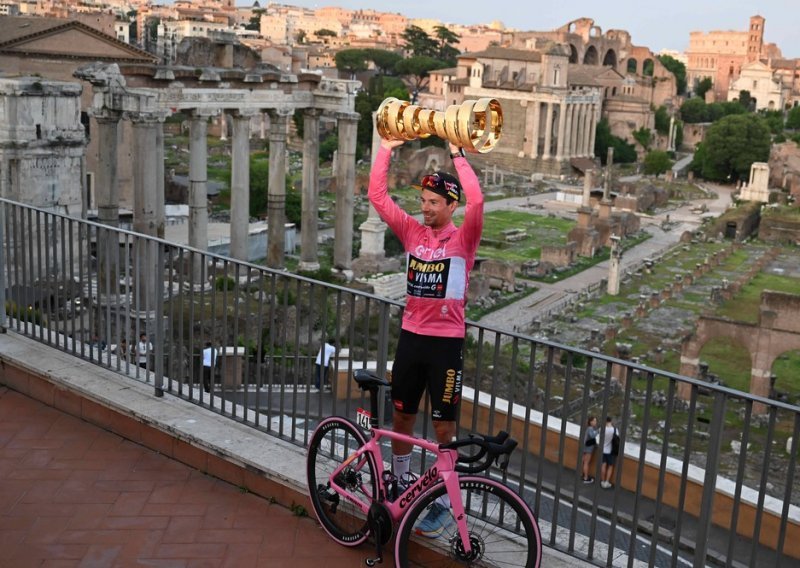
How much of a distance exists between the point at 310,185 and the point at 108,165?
4.92 meters

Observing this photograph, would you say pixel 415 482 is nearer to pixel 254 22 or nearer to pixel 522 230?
pixel 522 230

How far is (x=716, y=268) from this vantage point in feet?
122

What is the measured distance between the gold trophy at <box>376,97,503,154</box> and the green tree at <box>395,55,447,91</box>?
85343 millimetres

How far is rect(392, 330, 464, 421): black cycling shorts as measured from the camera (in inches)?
145

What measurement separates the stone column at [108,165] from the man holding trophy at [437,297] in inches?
502

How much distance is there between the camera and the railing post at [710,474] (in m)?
3.29

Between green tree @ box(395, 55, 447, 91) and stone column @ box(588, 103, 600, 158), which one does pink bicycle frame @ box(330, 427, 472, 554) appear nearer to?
stone column @ box(588, 103, 600, 158)

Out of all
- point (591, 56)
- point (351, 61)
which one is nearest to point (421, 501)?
point (351, 61)

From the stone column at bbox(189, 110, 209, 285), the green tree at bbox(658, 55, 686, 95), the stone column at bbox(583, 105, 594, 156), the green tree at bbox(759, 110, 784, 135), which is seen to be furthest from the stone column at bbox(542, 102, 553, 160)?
the stone column at bbox(189, 110, 209, 285)

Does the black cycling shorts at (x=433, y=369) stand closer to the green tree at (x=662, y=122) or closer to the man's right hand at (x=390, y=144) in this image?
the man's right hand at (x=390, y=144)

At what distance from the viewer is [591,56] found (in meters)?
99.2

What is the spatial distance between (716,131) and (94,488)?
6301 centimetres

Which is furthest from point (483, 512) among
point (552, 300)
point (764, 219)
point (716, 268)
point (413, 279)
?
point (764, 219)

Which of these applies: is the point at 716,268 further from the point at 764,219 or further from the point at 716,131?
the point at 716,131
